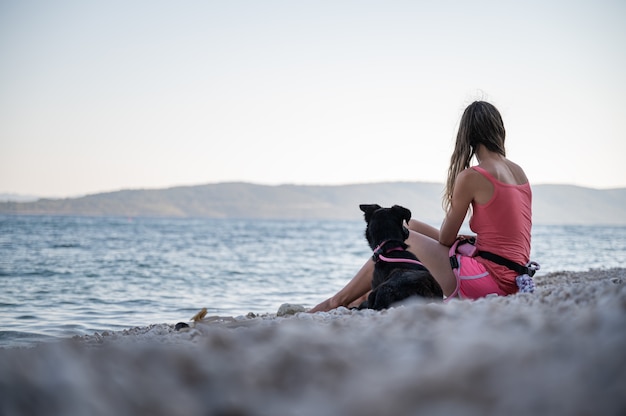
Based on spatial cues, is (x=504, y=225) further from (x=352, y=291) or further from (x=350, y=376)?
(x=350, y=376)

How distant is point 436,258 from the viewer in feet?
15.6

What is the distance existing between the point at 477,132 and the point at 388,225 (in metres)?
1.13

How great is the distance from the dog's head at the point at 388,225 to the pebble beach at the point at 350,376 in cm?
312

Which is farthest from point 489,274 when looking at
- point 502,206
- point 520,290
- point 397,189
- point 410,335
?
point 397,189

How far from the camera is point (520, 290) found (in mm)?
4098

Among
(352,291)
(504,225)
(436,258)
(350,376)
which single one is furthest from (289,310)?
(350,376)

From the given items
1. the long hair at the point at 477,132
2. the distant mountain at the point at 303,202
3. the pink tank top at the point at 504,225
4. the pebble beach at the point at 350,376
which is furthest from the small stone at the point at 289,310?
the distant mountain at the point at 303,202

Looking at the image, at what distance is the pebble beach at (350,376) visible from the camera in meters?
1.00

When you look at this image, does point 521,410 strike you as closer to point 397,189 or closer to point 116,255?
point 116,255

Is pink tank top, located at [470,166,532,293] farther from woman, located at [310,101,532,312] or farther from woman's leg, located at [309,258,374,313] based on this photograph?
woman's leg, located at [309,258,374,313]

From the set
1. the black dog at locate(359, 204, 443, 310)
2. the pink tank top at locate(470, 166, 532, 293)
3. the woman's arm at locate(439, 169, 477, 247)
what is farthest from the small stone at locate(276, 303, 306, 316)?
the pink tank top at locate(470, 166, 532, 293)

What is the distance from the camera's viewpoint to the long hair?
430cm

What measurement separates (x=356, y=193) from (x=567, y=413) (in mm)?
148381

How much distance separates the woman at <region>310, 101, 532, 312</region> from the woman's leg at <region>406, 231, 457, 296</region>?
0.08 m
